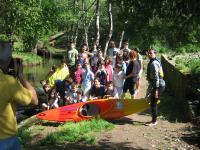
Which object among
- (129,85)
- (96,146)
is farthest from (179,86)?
(96,146)

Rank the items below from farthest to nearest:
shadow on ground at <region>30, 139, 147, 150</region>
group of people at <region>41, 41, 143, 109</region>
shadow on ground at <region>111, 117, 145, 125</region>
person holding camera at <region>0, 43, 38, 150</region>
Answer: group of people at <region>41, 41, 143, 109</region> < shadow on ground at <region>111, 117, 145, 125</region> < shadow on ground at <region>30, 139, 147, 150</region> < person holding camera at <region>0, 43, 38, 150</region>

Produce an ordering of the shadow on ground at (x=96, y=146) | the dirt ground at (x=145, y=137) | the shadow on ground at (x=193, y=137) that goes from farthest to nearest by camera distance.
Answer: the shadow on ground at (x=193, y=137) < the dirt ground at (x=145, y=137) < the shadow on ground at (x=96, y=146)

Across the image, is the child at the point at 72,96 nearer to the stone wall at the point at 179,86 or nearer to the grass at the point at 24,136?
the grass at the point at 24,136

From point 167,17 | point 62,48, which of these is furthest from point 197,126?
point 62,48

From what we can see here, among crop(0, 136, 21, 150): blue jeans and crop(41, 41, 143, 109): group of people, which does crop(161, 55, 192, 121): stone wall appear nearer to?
crop(41, 41, 143, 109): group of people

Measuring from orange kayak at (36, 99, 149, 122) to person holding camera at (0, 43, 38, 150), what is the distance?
8.37 metres

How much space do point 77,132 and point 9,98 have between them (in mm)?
7225

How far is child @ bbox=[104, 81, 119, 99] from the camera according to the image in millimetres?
14378

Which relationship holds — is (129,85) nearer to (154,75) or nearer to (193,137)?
(154,75)

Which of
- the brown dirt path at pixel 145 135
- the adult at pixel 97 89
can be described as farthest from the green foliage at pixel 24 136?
the adult at pixel 97 89

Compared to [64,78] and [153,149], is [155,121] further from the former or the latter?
[64,78]

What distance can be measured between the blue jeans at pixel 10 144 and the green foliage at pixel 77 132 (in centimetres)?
620

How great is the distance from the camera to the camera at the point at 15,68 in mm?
4710

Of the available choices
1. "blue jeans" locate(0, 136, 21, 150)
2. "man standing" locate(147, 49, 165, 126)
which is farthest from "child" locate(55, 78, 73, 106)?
"blue jeans" locate(0, 136, 21, 150)
